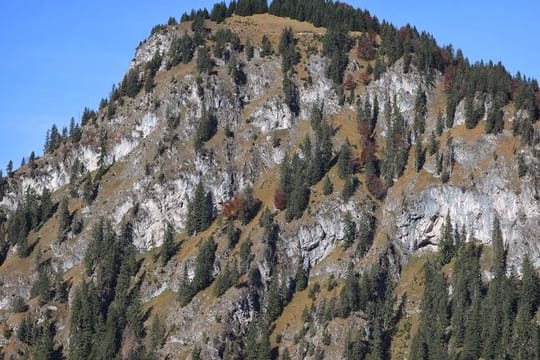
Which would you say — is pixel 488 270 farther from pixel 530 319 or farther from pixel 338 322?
pixel 338 322

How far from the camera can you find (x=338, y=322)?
19500 centimetres

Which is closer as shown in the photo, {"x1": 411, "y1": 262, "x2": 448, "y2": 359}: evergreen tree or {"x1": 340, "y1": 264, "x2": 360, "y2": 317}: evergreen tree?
{"x1": 411, "y1": 262, "x2": 448, "y2": 359}: evergreen tree

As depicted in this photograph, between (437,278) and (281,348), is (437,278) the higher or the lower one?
the higher one

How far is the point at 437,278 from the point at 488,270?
12.0 meters

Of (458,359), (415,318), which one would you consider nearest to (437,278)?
(415,318)

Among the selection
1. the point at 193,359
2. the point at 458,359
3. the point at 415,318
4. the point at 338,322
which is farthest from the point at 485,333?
the point at 193,359

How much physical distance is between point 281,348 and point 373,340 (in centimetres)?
2065

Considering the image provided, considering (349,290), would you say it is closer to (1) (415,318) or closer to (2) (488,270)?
(1) (415,318)

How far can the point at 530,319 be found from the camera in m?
179

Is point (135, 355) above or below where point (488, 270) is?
below

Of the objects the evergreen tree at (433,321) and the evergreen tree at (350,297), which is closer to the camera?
the evergreen tree at (433,321)

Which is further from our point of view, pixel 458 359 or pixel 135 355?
pixel 135 355

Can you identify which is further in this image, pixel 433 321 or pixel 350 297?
pixel 350 297

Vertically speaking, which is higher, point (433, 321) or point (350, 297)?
point (350, 297)
